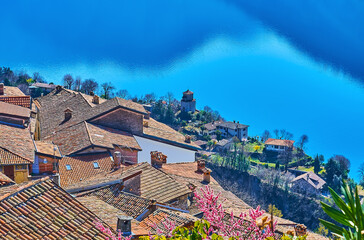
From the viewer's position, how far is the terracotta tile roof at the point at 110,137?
25.0m

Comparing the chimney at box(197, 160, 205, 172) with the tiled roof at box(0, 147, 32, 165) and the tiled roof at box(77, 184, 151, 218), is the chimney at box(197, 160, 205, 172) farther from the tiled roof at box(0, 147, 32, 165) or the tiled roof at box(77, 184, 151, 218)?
the tiled roof at box(77, 184, 151, 218)

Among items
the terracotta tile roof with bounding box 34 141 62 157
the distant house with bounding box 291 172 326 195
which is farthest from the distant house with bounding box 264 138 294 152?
the terracotta tile roof with bounding box 34 141 62 157

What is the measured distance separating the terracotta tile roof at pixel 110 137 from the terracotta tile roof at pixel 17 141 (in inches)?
172

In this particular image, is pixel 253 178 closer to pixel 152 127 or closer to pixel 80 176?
pixel 152 127

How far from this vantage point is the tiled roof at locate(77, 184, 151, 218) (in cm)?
1195

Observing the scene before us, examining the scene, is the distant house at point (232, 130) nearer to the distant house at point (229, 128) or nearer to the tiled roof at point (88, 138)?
the distant house at point (229, 128)

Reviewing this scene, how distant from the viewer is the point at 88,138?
24.8 metres

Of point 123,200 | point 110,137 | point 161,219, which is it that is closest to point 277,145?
point 110,137

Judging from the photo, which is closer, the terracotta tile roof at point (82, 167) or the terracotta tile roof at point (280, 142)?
the terracotta tile roof at point (82, 167)

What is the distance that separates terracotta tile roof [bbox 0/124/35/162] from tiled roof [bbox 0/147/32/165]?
0.22m

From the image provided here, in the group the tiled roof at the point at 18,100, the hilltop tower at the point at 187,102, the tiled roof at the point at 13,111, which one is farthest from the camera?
the hilltop tower at the point at 187,102

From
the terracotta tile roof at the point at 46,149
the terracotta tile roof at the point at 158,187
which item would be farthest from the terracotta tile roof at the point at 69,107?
the terracotta tile roof at the point at 158,187

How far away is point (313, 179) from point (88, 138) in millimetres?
45049

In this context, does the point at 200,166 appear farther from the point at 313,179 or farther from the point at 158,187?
the point at 313,179
